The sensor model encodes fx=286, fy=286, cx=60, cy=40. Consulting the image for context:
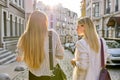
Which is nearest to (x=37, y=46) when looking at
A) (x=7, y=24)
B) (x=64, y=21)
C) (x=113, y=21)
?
(x=7, y=24)

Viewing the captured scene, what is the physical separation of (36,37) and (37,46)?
0.44 ft

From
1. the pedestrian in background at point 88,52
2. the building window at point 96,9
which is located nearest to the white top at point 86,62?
the pedestrian in background at point 88,52

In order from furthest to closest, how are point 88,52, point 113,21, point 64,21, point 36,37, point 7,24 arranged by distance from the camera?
point 64,21, point 113,21, point 7,24, point 88,52, point 36,37

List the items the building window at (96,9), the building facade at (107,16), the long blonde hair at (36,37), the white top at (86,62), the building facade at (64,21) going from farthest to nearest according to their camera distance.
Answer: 1. the building facade at (64,21)
2. the building window at (96,9)
3. the building facade at (107,16)
4. the white top at (86,62)
5. the long blonde hair at (36,37)

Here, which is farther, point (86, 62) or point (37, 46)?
point (86, 62)

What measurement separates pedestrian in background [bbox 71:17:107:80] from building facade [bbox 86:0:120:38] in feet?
81.9

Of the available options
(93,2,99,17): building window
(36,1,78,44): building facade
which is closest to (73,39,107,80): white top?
(93,2,99,17): building window

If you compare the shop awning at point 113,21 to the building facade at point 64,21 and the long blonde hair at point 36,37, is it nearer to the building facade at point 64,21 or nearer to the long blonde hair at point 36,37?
the long blonde hair at point 36,37

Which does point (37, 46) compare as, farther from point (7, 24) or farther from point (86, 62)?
point (7, 24)

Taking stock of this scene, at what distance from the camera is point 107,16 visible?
38.6m

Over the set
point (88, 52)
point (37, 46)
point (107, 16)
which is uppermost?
point (107, 16)

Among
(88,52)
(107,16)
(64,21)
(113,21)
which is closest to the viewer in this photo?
(88,52)

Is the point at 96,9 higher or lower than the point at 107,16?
higher

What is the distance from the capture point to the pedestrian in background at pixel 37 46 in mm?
4195
